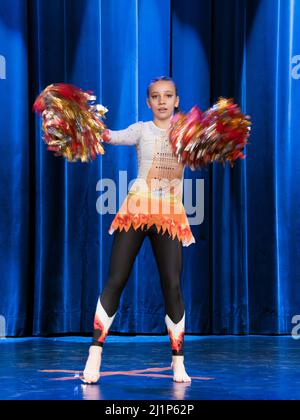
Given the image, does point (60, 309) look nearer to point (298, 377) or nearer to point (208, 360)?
point (208, 360)

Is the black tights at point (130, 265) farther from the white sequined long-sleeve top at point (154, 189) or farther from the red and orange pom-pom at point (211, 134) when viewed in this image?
the red and orange pom-pom at point (211, 134)

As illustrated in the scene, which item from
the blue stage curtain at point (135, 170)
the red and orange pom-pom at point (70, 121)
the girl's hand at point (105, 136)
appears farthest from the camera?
the blue stage curtain at point (135, 170)

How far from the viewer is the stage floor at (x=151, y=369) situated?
111 inches

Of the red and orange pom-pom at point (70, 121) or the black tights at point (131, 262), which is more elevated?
the red and orange pom-pom at point (70, 121)

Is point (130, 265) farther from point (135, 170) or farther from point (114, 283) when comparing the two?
point (135, 170)

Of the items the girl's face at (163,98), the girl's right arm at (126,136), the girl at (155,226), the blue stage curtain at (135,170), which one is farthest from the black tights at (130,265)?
the blue stage curtain at (135,170)

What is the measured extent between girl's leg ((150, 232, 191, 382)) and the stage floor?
0.13 meters

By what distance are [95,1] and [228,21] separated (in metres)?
0.96

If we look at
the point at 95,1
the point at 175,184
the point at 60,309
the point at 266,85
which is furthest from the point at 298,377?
the point at 95,1

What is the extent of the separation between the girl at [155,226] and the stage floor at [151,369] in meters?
0.17

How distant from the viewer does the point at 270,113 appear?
5301 mm

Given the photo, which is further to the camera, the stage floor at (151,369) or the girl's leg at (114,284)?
the girl's leg at (114,284)

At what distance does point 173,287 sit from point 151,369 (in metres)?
0.58

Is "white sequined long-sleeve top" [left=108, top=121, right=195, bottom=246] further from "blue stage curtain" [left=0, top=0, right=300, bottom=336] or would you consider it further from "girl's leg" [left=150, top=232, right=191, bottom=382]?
"blue stage curtain" [left=0, top=0, right=300, bottom=336]
